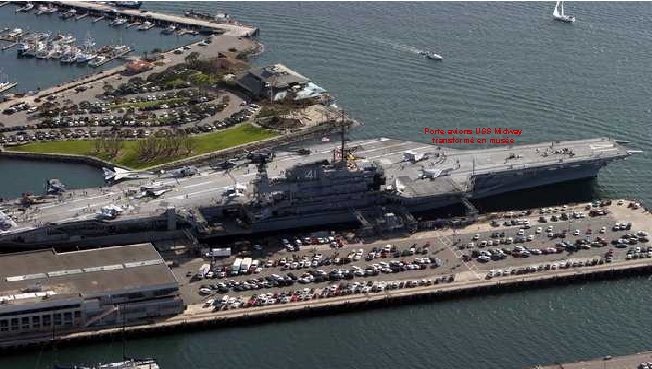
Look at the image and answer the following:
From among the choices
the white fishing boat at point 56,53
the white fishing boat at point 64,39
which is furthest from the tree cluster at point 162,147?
the white fishing boat at point 64,39

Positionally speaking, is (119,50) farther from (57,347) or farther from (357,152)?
(57,347)

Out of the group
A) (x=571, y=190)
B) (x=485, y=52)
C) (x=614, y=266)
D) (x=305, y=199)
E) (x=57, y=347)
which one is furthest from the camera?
(x=485, y=52)

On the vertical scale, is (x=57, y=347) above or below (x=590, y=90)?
below

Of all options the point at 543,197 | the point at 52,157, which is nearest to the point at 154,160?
the point at 52,157

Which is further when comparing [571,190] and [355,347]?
[571,190]

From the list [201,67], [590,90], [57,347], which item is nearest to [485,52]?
[590,90]

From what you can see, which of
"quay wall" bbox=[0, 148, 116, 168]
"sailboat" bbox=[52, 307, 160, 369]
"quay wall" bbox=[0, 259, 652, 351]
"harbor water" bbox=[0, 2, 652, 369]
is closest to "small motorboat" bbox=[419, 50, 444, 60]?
"harbor water" bbox=[0, 2, 652, 369]

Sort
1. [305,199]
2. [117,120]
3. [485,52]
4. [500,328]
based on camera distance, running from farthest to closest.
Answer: [485,52] → [117,120] → [305,199] → [500,328]
